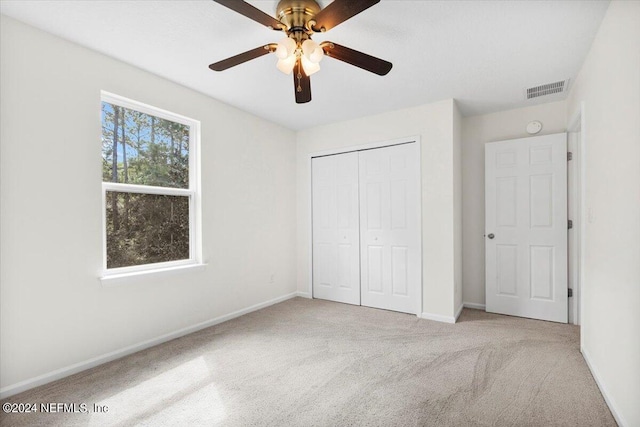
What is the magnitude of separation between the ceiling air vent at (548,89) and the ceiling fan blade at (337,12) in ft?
8.11

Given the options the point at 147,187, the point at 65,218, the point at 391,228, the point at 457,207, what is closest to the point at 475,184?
the point at 457,207

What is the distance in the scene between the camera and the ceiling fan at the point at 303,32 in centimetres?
162

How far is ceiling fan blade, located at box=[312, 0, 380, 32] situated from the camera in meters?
1.55

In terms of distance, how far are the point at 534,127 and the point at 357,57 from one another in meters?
2.77

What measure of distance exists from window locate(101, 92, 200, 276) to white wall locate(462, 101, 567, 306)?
328 cm

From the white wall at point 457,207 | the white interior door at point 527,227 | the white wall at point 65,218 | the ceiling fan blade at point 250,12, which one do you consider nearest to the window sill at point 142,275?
the white wall at point 65,218

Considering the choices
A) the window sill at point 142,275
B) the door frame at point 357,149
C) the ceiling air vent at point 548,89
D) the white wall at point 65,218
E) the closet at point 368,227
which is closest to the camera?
the white wall at point 65,218

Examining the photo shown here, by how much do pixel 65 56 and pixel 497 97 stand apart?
3959 millimetres

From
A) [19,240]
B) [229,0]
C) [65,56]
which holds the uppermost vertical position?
[65,56]

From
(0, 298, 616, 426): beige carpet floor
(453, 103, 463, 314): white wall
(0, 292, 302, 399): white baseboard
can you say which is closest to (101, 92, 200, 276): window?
(0, 292, 302, 399): white baseboard

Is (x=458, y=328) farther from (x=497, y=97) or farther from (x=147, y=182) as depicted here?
(x=147, y=182)

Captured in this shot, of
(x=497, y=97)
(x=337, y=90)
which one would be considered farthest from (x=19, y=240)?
(x=497, y=97)

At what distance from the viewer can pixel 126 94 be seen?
106 inches

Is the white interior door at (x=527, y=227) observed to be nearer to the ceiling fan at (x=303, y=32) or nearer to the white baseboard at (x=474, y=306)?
the white baseboard at (x=474, y=306)
